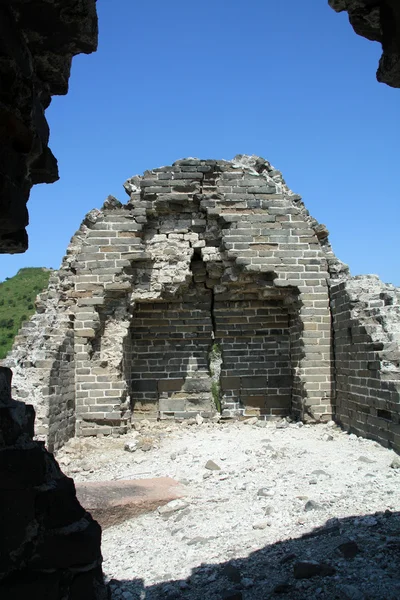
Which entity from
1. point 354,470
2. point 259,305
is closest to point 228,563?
point 354,470

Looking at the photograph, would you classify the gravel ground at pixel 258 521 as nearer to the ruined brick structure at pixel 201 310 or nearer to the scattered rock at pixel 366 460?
the scattered rock at pixel 366 460

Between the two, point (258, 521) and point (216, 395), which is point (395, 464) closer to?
point (258, 521)

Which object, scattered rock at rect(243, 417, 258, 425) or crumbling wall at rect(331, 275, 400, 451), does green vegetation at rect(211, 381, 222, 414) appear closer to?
scattered rock at rect(243, 417, 258, 425)

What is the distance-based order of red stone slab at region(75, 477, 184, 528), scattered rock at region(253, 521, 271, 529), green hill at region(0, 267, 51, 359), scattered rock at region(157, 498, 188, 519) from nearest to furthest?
1. scattered rock at region(253, 521, 271, 529)
2. red stone slab at region(75, 477, 184, 528)
3. scattered rock at region(157, 498, 188, 519)
4. green hill at region(0, 267, 51, 359)

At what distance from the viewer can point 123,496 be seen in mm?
5625

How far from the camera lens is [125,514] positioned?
212 inches

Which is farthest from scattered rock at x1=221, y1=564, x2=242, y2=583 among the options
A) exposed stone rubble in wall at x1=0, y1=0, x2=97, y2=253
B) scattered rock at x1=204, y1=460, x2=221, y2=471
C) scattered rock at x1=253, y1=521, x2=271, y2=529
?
exposed stone rubble in wall at x1=0, y1=0, x2=97, y2=253

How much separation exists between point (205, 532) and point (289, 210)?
6150mm

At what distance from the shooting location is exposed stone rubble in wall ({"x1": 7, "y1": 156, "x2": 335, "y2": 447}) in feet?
29.9

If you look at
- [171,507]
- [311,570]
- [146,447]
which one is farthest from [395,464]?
[146,447]

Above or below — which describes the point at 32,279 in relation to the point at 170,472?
above

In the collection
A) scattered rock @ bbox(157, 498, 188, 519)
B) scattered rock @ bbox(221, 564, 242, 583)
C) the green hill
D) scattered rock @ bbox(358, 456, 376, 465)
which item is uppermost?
the green hill

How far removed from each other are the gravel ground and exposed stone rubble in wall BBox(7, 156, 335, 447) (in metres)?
1.38

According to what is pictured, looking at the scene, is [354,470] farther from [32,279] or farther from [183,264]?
[32,279]
